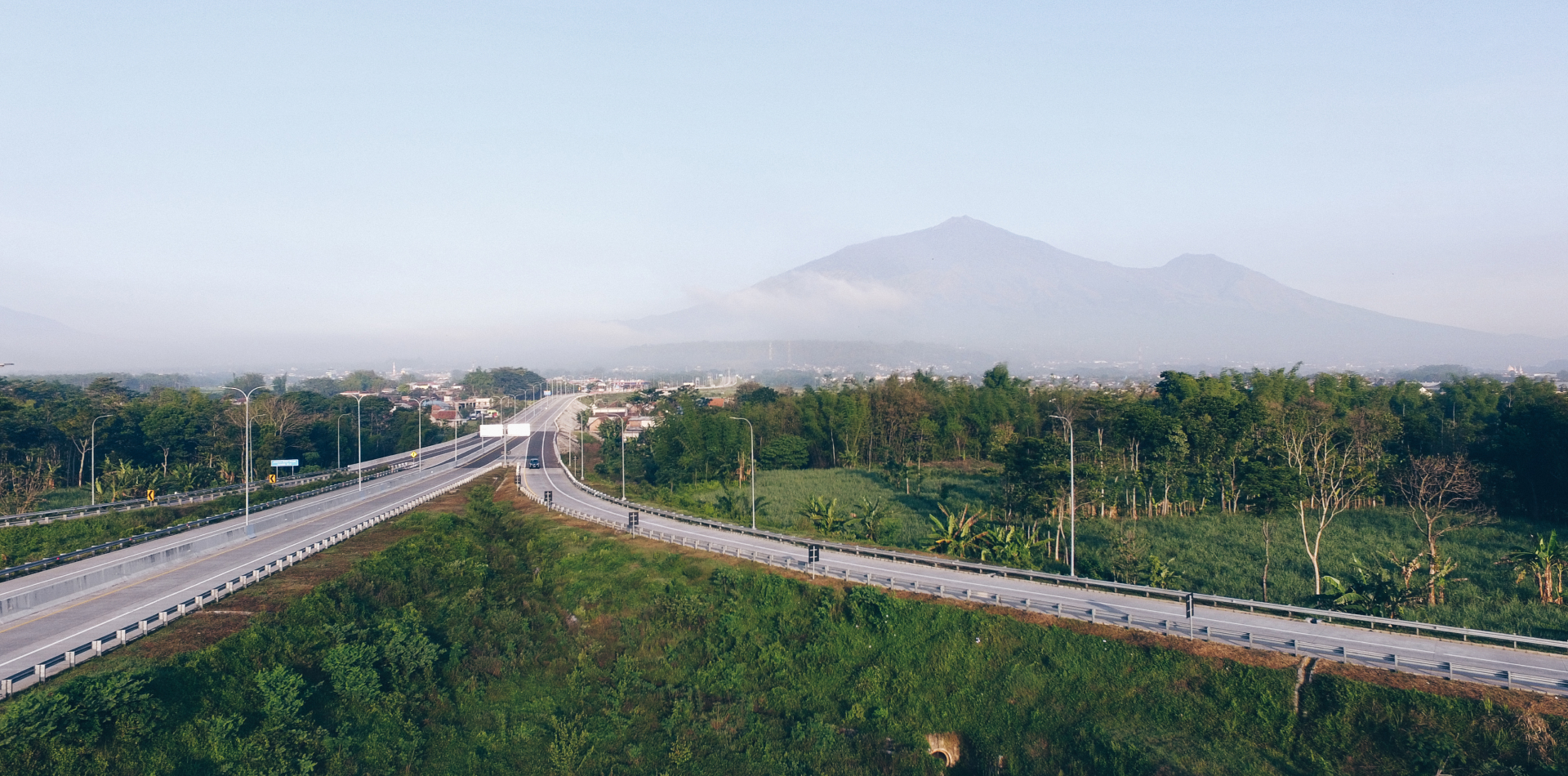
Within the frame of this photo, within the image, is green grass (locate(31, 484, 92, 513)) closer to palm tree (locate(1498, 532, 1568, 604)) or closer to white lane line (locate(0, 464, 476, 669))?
white lane line (locate(0, 464, 476, 669))

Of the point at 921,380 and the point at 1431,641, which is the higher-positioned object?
the point at 921,380

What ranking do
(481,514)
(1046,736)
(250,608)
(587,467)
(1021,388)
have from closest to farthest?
1. (1046,736)
2. (250,608)
3. (481,514)
4. (587,467)
5. (1021,388)

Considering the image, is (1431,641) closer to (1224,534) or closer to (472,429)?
(1224,534)

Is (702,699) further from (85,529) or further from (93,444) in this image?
(93,444)

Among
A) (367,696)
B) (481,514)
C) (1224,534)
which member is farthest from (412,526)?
(1224,534)

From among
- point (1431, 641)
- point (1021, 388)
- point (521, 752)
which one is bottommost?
point (521, 752)

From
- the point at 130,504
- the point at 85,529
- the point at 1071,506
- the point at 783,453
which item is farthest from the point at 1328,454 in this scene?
the point at 130,504

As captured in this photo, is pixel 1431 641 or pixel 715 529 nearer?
pixel 1431 641

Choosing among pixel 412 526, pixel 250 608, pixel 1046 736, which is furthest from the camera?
pixel 412 526
